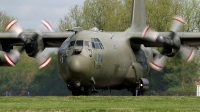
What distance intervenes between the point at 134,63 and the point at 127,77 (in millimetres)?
1307

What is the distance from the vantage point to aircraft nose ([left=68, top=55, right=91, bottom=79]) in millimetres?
32062

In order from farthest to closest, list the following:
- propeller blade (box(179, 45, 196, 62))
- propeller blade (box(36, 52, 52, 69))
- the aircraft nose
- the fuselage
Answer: propeller blade (box(179, 45, 196, 62))
propeller blade (box(36, 52, 52, 69))
the fuselage
the aircraft nose

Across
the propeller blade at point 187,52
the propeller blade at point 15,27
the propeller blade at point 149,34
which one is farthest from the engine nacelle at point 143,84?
the propeller blade at point 15,27

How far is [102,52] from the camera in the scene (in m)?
34.3

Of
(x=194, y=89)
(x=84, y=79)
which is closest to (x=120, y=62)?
(x=84, y=79)

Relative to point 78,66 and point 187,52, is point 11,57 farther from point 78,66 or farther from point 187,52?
point 187,52

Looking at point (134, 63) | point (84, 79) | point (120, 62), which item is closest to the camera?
point (84, 79)

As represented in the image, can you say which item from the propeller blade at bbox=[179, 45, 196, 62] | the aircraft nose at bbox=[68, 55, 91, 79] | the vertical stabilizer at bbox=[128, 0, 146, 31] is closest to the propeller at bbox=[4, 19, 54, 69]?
the aircraft nose at bbox=[68, 55, 91, 79]

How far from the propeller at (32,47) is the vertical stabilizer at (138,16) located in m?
7.34

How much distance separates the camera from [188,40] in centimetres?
3881

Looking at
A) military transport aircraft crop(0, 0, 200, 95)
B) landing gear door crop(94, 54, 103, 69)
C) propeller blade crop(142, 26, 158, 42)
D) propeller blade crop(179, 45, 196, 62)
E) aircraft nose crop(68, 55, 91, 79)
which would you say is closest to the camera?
aircraft nose crop(68, 55, 91, 79)

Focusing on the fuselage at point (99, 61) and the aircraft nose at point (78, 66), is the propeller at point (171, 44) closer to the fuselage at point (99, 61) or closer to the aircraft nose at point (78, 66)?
the fuselage at point (99, 61)

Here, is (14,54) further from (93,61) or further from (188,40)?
→ (188,40)

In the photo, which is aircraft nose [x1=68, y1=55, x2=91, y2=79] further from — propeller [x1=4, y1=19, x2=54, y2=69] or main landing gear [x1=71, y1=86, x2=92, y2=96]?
propeller [x1=4, y1=19, x2=54, y2=69]
